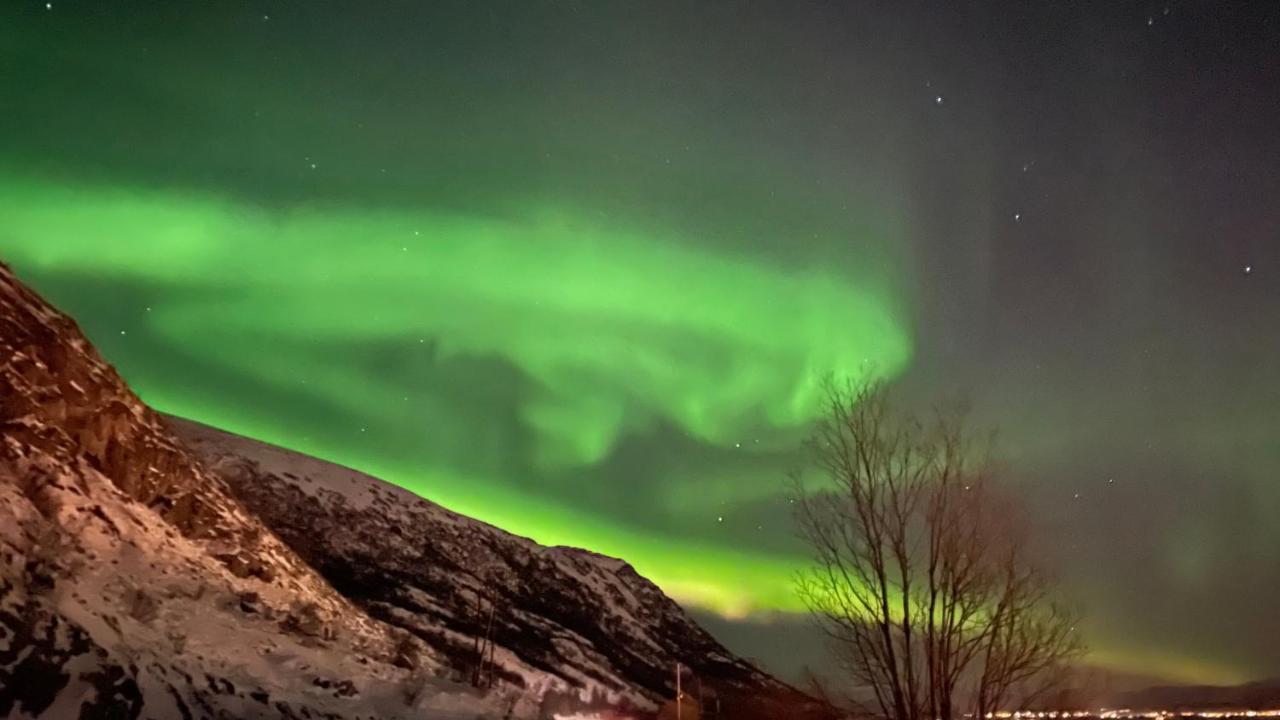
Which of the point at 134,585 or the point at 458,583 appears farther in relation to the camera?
the point at 458,583

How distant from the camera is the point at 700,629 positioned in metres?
180

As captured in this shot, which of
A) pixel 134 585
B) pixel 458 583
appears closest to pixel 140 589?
pixel 134 585

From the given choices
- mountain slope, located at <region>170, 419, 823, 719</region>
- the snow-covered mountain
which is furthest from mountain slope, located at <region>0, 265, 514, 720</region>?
mountain slope, located at <region>170, 419, 823, 719</region>

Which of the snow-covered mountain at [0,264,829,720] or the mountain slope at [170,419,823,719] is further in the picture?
the mountain slope at [170,419,823,719]

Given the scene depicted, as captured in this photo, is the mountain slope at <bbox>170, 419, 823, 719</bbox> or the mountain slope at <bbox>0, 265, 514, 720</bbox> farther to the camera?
the mountain slope at <bbox>170, 419, 823, 719</bbox>

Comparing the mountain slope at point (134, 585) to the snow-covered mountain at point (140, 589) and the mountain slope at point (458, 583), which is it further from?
the mountain slope at point (458, 583)

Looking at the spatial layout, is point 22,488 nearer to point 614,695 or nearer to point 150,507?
point 150,507

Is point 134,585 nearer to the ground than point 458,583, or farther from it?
nearer to the ground

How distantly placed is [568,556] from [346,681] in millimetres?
150281

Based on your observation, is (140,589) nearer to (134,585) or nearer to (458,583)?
(134,585)

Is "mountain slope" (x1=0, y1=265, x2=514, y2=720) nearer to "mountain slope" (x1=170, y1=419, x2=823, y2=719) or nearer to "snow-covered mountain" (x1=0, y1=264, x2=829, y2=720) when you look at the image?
"snow-covered mountain" (x1=0, y1=264, x2=829, y2=720)

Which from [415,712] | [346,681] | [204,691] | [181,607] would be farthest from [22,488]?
[415,712]

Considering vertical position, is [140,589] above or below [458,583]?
below

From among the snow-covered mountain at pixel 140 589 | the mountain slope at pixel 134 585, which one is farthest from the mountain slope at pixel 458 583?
the mountain slope at pixel 134 585
